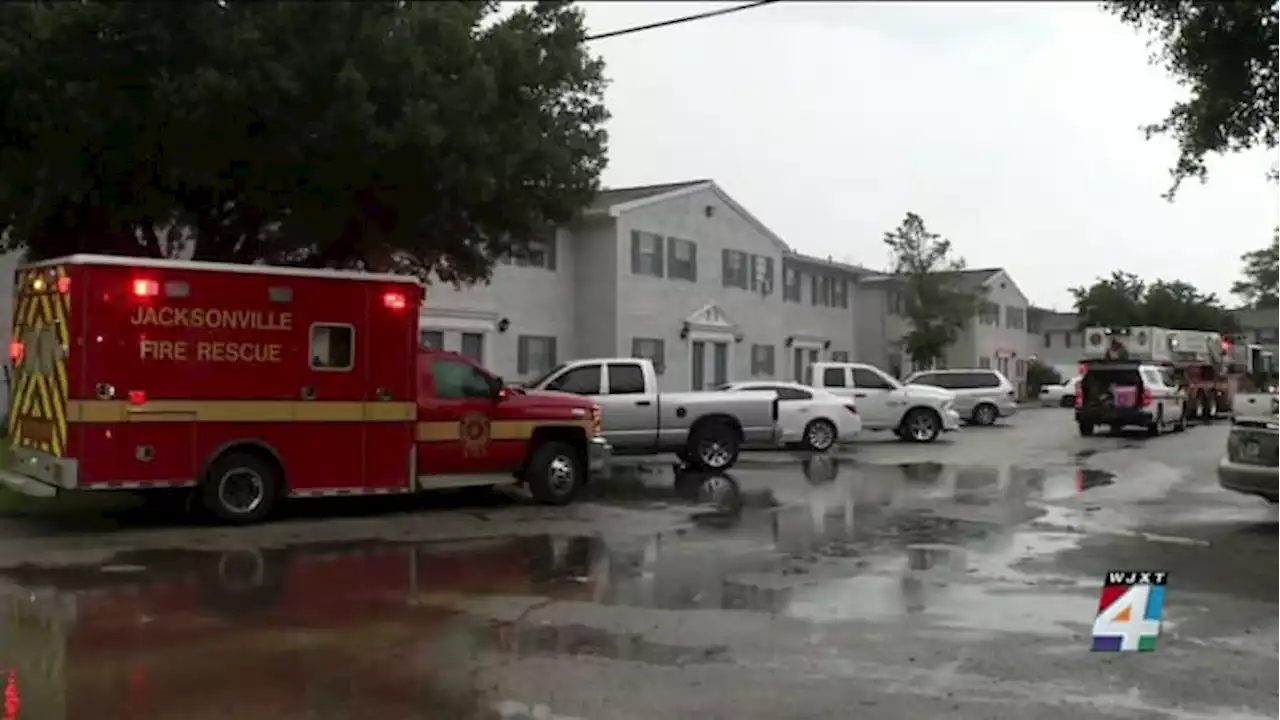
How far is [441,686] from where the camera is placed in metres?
6.77

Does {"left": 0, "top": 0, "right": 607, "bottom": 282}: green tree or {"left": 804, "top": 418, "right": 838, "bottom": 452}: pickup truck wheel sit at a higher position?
{"left": 0, "top": 0, "right": 607, "bottom": 282}: green tree

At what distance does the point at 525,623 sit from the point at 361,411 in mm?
5930

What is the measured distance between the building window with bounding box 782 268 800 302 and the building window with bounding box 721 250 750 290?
442cm

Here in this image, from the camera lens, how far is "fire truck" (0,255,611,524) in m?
12.3

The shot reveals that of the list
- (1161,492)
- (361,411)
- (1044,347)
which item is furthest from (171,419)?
(1044,347)

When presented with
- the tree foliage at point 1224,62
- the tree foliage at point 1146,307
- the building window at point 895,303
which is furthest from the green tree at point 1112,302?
the tree foliage at point 1224,62

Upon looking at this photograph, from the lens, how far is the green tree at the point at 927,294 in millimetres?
49000

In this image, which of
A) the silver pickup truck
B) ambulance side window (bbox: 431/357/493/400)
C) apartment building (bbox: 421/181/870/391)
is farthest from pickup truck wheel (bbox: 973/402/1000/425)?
ambulance side window (bbox: 431/357/493/400)

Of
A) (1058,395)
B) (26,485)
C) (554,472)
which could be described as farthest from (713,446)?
(1058,395)

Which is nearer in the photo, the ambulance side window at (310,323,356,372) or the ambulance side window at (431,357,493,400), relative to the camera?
the ambulance side window at (310,323,356,372)

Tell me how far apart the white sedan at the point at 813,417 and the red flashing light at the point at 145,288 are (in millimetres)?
13698

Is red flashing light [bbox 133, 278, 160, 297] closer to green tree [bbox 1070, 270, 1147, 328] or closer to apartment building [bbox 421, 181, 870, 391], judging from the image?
apartment building [bbox 421, 181, 870, 391]

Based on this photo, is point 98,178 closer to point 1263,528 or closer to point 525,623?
point 525,623

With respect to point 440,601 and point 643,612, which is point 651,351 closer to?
point 440,601
